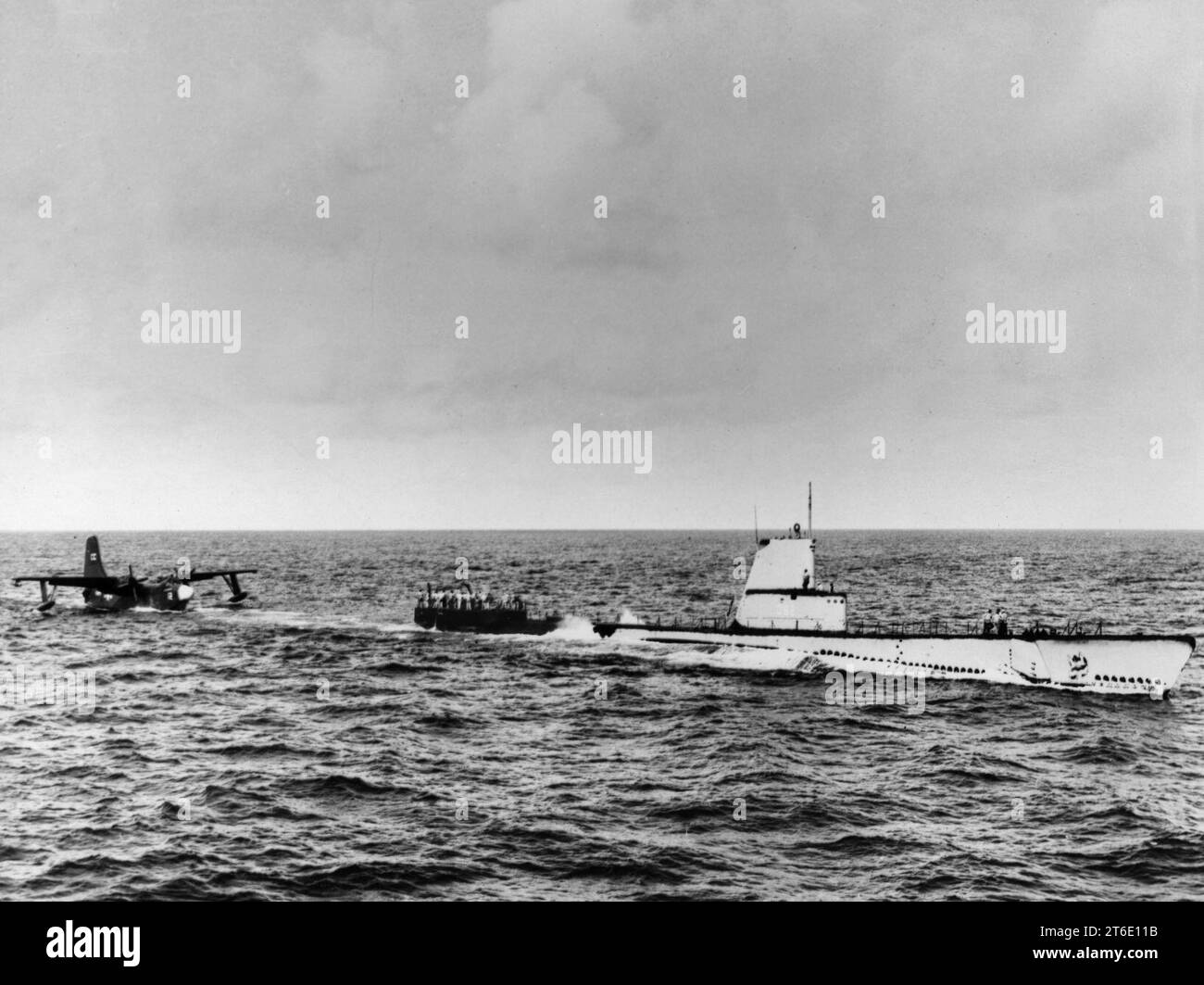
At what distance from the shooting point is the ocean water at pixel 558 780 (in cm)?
2186

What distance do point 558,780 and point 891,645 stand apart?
26182 millimetres

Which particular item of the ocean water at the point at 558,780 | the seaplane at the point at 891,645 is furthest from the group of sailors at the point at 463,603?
the seaplane at the point at 891,645

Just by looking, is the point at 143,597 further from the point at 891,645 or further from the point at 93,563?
the point at 891,645

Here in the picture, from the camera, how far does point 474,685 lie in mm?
45188

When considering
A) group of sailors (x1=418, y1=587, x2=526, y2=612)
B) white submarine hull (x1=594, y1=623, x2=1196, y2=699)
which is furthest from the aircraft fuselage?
white submarine hull (x1=594, y1=623, x2=1196, y2=699)

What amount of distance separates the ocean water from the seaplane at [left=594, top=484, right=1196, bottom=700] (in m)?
1.62

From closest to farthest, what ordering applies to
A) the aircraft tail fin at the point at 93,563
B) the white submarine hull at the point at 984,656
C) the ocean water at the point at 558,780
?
the ocean water at the point at 558,780, the white submarine hull at the point at 984,656, the aircraft tail fin at the point at 93,563

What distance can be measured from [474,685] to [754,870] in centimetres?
2514

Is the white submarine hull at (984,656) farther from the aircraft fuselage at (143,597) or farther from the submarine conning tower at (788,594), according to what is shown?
the aircraft fuselage at (143,597)

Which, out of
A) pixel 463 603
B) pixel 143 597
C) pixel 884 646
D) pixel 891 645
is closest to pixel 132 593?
pixel 143 597

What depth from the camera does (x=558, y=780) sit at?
2927 cm

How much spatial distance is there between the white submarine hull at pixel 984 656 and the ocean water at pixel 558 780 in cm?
155
